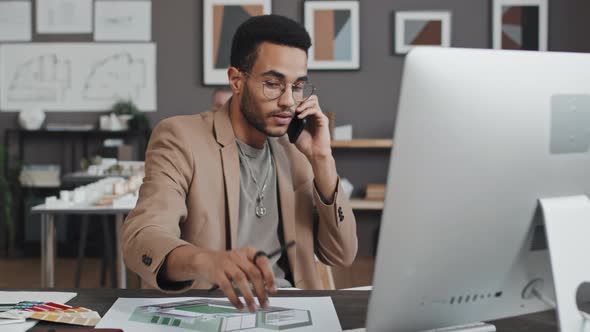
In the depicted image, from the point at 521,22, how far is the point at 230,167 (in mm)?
4140

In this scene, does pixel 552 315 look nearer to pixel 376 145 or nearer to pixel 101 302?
pixel 101 302

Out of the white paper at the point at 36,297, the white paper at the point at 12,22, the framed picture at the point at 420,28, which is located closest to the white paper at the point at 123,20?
the white paper at the point at 12,22

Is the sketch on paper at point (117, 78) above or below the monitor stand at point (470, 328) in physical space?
above

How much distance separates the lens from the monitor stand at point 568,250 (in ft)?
2.32

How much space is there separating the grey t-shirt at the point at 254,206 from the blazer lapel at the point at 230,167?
46 millimetres

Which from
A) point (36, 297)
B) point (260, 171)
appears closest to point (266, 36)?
point (260, 171)

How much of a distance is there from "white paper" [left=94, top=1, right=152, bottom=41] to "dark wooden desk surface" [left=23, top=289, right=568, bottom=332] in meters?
4.15

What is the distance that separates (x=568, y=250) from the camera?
2.36ft

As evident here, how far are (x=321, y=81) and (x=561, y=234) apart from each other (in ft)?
14.0

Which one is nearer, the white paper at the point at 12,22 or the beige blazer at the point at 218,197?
the beige blazer at the point at 218,197

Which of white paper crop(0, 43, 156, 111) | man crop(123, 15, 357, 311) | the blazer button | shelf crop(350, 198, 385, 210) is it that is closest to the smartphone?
man crop(123, 15, 357, 311)

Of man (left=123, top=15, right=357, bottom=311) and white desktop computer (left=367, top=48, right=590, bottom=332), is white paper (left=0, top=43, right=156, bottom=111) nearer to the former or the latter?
man (left=123, top=15, right=357, bottom=311)

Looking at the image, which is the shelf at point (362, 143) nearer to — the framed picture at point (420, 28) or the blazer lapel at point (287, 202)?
the framed picture at point (420, 28)

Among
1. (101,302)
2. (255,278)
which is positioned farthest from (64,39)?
(255,278)
